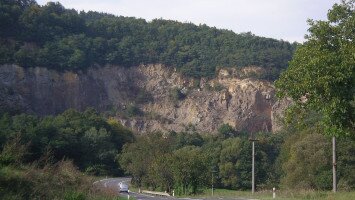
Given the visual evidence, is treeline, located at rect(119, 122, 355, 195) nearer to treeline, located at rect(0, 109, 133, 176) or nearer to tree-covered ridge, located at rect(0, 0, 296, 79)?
treeline, located at rect(0, 109, 133, 176)

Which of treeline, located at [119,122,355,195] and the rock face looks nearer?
treeline, located at [119,122,355,195]

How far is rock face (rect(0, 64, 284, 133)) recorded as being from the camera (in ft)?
376

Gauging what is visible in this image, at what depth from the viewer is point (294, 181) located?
54.5 m

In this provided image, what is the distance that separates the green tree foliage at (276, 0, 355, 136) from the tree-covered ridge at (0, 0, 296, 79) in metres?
89.6

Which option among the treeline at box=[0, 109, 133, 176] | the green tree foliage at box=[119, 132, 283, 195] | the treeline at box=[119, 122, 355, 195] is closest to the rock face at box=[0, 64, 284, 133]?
the treeline at box=[0, 109, 133, 176]

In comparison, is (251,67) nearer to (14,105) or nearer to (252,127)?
(252,127)

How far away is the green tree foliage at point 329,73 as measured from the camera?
20.7 meters

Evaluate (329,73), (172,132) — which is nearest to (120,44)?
(172,132)

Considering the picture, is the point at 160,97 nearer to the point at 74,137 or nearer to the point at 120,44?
the point at 120,44

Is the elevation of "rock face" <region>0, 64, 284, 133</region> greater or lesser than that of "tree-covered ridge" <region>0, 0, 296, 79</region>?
lesser

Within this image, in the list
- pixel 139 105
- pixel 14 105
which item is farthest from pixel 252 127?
pixel 14 105

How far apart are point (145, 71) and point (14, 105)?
37244mm

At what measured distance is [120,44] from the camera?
13600cm

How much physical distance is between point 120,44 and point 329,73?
11718 centimetres
